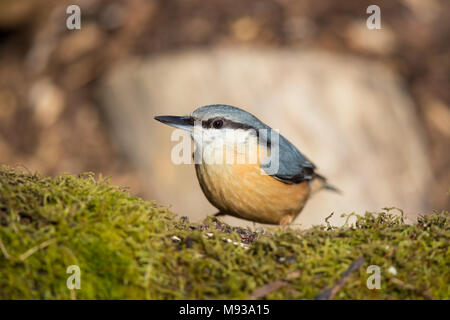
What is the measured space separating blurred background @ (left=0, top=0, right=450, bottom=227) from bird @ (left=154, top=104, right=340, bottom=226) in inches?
123

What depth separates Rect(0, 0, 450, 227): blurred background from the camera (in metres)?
8.45

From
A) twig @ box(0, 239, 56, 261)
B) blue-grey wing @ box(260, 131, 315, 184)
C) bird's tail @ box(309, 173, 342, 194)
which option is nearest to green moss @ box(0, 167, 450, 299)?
twig @ box(0, 239, 56, 261)

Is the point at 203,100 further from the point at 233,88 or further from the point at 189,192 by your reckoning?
the point at 189,192

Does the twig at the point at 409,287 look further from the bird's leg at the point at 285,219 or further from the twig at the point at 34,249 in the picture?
the bird's leg at the point at 285,219

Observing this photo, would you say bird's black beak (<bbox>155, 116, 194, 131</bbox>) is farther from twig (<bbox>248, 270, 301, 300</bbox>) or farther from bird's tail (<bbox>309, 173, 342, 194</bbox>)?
twig (<bbox>248, 270, 301, 300</bbox>)

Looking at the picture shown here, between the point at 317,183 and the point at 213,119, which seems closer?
the point at 213,119

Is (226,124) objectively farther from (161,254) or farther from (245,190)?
(161,254)

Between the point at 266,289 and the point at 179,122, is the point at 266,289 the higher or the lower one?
the lower one

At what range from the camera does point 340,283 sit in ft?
7.36

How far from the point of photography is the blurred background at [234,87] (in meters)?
8.45

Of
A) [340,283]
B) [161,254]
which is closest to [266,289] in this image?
[340,283]

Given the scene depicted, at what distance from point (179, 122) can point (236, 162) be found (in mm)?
610
